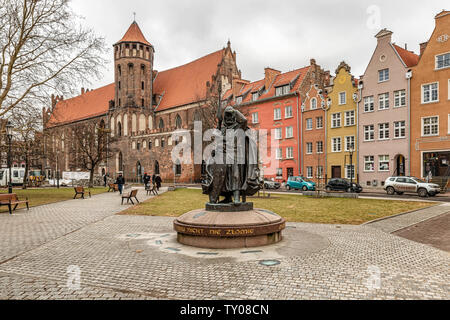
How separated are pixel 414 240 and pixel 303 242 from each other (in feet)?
10.8

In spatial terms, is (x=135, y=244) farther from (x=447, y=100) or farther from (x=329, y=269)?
(x=447, y=100)

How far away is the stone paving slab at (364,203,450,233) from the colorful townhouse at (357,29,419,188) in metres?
19.3

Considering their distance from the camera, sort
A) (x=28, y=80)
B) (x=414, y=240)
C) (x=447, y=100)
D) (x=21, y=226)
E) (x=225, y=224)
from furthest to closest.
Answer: (x=447, y=100), (x=28, y=80), (x=21, y=226), (x=414, y=240), (x=225, y=224)

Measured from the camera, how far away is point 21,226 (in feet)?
40.0

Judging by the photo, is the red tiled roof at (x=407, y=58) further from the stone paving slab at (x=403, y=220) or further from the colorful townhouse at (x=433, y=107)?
the stone paving slab at (x=403, y=220)

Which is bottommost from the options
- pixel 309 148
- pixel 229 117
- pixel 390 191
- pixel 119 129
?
pixel 390 191

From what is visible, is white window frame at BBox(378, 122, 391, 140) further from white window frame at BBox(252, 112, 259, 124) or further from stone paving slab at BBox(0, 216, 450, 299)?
stone paving slab at BBox(0, 216, 450, 299)

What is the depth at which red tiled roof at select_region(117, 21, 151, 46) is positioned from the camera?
217ft

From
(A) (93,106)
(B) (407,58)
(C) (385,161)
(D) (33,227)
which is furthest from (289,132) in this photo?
(A) (93,106)

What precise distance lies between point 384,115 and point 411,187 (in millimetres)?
11558

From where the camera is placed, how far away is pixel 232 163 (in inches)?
371

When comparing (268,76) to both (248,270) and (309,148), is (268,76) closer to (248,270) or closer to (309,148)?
(309,148)

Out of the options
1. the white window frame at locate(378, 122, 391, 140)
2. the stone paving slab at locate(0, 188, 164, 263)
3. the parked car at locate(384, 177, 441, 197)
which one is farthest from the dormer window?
the stone paving slab at locate(0, 188, 164, 263)

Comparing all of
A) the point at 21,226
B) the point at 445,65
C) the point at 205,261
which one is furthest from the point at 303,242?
the point at 445,65
